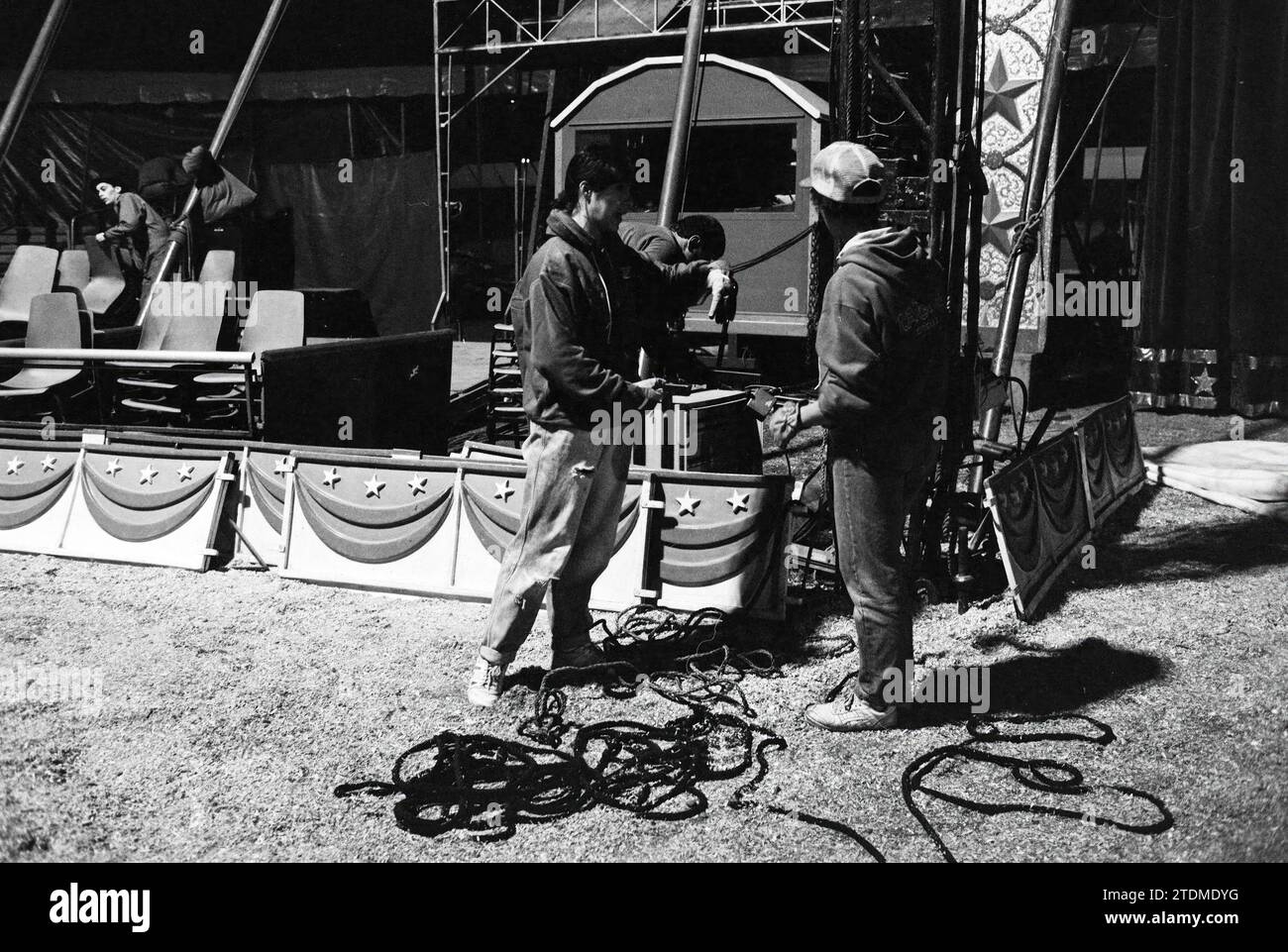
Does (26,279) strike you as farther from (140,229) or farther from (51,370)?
(51,370)

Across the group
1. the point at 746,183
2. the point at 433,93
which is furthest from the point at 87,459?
the point at 433,93

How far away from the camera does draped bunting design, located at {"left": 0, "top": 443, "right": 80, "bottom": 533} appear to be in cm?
846

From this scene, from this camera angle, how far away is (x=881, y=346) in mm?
4977

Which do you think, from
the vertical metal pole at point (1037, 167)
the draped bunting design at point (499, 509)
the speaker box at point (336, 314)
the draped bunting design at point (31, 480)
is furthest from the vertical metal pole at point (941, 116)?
the speaker box at point (336, 314)

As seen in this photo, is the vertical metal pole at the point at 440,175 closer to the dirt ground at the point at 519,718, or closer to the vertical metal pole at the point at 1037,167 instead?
the vertical metal pole at the point at 1037,167

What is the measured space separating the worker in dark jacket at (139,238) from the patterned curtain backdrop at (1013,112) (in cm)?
955

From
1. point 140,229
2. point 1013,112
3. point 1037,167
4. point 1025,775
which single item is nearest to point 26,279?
point 140,229

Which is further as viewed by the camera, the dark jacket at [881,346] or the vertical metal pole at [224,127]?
the vertical metal pole at [224,127]

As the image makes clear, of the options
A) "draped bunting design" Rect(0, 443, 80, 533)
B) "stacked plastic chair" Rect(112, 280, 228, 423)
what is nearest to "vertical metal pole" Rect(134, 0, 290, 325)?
"stacked plastic chair" Rect(112, 280, 228, 423)

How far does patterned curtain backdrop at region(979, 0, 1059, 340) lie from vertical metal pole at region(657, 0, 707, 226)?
188 inches

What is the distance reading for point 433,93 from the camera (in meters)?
19.7

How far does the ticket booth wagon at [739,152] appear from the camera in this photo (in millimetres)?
14648

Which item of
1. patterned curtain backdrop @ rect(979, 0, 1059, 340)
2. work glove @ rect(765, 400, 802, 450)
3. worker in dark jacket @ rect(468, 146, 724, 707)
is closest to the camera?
work glove @ rect(765, 400, 802, 450)

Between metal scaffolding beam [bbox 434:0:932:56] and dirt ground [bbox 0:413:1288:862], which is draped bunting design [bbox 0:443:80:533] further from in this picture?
metal scaffolding beam [bbox 434:0:932:56]
